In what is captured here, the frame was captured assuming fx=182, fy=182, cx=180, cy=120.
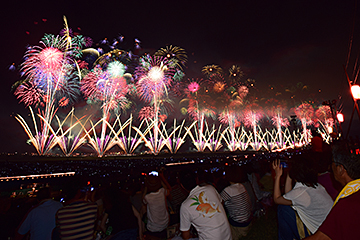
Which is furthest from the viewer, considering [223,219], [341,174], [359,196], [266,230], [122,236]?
[266,230]

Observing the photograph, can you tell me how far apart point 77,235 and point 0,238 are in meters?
2.47

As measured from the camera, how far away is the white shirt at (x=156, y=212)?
4438 millimetres

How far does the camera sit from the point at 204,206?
299 centimetres

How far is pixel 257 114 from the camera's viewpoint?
61312mm

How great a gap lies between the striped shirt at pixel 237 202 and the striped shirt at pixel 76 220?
9.10ft

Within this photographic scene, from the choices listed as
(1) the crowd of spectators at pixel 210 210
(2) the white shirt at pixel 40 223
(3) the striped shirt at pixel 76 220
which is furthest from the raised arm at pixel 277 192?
(2) the white shirt at pixel 40 223

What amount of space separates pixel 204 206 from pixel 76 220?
2243 millimetres

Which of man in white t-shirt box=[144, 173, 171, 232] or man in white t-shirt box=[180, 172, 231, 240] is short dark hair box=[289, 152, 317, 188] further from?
man in white t-shirt box=[144, 173, 171, 232]

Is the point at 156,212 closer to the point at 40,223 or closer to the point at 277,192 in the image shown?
the point at 40,223

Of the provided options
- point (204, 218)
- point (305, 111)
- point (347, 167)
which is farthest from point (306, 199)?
point (305, 111)

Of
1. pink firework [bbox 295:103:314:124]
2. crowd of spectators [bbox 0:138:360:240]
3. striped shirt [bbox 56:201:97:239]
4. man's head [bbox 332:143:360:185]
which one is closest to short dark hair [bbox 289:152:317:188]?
crowd of spectators [bbox 0:138:360:240]

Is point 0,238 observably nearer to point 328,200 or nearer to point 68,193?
point 68,193

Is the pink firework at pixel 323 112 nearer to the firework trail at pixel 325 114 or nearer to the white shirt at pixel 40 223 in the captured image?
the firework trail at pixel 325 114

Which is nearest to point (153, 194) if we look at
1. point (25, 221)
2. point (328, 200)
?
point (25, 221)
